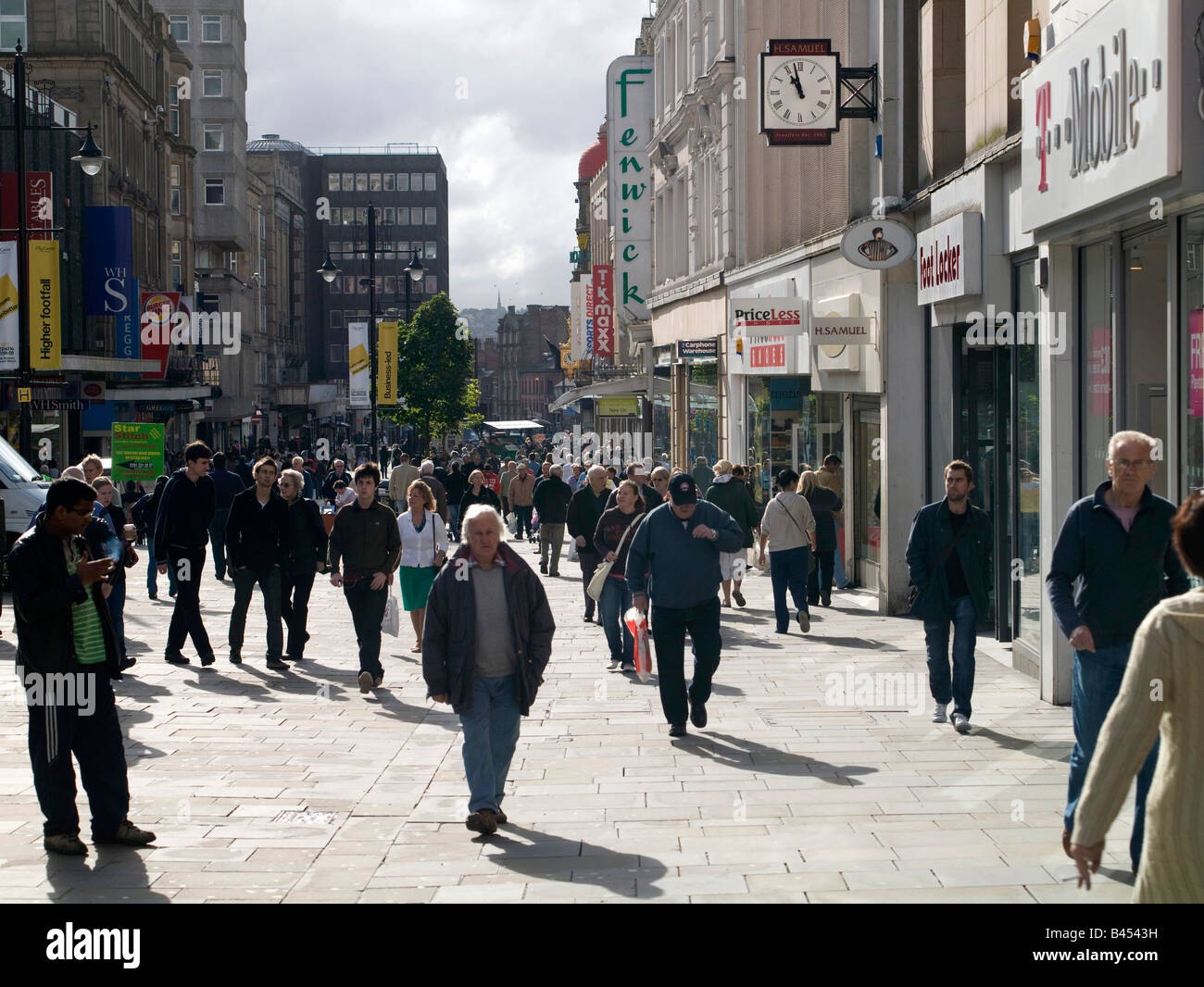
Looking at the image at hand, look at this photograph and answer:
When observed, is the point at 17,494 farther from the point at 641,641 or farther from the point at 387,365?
the point at 387,365

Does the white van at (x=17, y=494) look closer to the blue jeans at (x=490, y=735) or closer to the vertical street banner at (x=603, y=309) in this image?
the blue jeans at (x=490, y=735)

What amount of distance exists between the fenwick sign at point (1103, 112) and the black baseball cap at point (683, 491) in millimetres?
2997

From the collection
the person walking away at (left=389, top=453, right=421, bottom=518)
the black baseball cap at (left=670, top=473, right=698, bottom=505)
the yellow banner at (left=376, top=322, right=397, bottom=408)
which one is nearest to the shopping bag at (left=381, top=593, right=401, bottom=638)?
the black baseball cap at (left=670, top=473, right=698, bottom=505)

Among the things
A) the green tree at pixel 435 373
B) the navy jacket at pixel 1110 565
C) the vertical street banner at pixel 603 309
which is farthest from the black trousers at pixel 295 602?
the green tree at pixel 435 373

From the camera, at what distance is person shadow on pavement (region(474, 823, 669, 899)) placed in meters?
6.77

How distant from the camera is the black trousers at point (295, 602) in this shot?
45.6 feet

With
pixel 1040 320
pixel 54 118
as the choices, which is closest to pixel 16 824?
pixel 1040 320

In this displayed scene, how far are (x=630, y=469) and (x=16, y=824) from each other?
33.6ft

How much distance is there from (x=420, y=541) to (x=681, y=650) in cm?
407

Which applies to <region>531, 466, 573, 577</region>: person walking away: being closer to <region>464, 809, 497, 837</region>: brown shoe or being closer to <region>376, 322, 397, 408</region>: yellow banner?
<region>464, 809, 497, 837</region>: brown shoe

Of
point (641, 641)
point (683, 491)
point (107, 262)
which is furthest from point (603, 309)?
point (683, 491)

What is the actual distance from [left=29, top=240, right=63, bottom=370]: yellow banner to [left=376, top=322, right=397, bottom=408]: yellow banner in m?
19.7

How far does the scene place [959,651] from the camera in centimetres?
1040

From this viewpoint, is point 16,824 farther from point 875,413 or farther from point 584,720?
point 875,413
